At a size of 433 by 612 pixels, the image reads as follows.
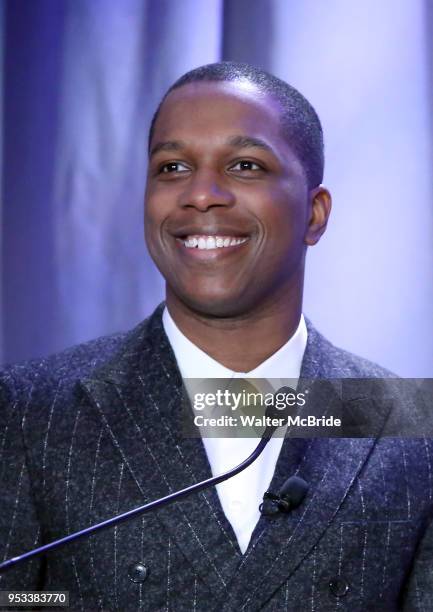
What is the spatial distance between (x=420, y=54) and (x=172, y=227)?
22.3 inches

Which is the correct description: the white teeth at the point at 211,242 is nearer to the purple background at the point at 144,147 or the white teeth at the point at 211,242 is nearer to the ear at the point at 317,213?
the ear at the point at 317,213

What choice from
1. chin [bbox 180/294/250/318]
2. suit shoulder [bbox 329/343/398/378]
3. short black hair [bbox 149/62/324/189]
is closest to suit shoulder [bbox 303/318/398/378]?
suit shoulder [bbox 329/343/398/378]

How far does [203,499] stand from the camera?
121cm

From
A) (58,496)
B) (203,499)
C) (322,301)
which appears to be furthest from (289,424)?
(322,301)

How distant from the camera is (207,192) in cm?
127

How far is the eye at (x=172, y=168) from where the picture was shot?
133 centimetres

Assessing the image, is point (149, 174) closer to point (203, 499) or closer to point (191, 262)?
point (191, 262)

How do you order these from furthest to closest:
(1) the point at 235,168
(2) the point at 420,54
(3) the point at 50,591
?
(2) the point at 420,54, (1) the point at 235,168, (3) the point at 50,591

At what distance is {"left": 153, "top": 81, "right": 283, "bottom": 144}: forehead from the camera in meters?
1.30

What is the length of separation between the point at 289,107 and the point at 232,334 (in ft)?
1.03

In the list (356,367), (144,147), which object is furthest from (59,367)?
(144,147)

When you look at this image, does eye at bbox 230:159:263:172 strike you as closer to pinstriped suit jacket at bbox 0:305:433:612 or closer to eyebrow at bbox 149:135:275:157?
eyebrow at bbox 149:135:275:157

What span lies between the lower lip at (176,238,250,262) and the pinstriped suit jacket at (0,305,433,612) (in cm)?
14

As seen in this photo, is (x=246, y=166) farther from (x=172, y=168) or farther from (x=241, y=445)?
(x=241, y=445)
